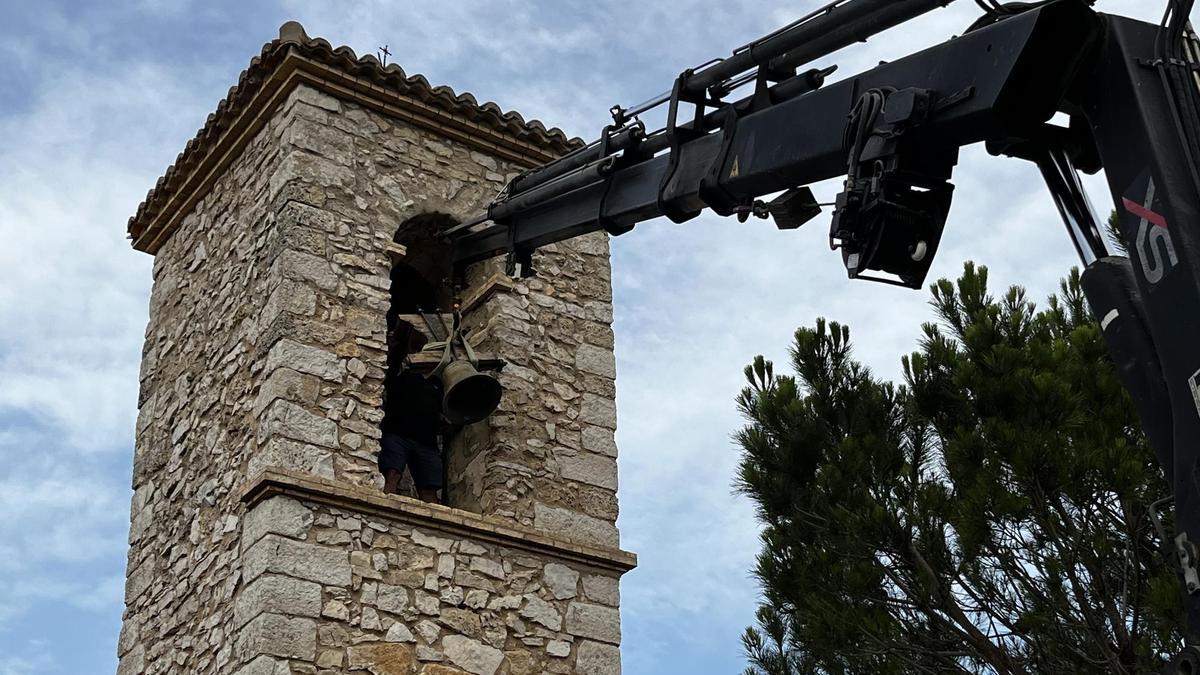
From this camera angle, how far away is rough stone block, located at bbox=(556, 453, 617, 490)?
7.63m

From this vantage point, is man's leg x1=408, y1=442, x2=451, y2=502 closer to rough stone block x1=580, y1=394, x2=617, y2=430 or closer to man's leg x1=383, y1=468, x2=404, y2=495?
man's leg x1=383, y1=468, x2=404, y2=495

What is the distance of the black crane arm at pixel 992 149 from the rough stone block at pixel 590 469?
6.53 ft

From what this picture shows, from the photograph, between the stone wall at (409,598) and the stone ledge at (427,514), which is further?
the stone ledge at (427,514)

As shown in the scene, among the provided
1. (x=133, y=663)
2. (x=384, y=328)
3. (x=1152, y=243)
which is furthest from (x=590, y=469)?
(x=1152, y=243)

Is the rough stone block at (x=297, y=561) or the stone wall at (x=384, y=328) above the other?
the stone wall at (x=384, y=328)

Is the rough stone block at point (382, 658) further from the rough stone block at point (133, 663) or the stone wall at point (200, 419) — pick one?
the rough stone block at point (133, 663)

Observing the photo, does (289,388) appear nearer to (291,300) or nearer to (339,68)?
(291,300)

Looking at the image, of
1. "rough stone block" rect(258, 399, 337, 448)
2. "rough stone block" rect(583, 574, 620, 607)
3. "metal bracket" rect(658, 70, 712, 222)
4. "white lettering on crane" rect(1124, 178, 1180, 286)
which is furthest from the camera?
"rough stone block" rect(583, 574, 620, 607)

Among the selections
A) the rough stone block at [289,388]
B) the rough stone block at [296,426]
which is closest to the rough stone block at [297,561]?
the rough stone block at [296,426]

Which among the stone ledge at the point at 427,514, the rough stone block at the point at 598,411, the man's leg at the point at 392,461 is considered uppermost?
the rough stone block at the point at 598,411

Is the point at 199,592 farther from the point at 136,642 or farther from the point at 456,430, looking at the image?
the point at 456,430

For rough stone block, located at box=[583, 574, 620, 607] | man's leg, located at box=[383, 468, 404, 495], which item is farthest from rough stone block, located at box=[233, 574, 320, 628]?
rough stone block, located at box=[583, 574, 620, 607]

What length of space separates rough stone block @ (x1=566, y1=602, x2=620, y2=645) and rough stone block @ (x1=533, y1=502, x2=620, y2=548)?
0.35m

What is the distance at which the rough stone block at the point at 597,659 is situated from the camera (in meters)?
7.09
